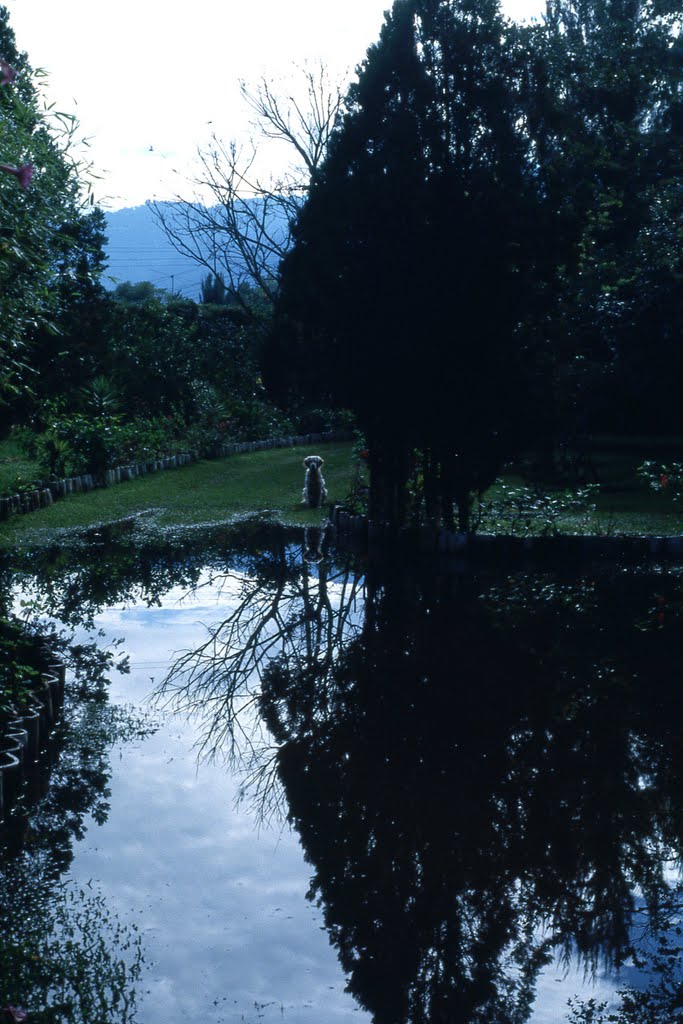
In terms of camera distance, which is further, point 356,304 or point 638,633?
point 356,304

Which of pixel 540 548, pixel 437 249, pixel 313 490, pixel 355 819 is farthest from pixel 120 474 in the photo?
pixel 355 819

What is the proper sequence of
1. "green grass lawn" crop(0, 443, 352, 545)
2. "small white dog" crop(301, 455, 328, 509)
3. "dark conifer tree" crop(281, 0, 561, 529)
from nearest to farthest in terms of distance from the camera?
"dark conifer tree" crop(281, 0, 561, 529) < "green grass lawn" crop(0, 443, 352, 545) < "small white dog" crop(301, 455, 328, 509)

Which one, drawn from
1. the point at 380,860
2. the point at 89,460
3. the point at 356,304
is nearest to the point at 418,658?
the point at 380,860

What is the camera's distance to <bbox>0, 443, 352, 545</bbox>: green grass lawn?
17.7 meters

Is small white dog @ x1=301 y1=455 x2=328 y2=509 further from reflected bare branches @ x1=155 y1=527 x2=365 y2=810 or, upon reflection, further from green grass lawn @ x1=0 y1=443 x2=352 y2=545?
reflected bare branches @ x1=155 y1=527 x2=365 y2=810

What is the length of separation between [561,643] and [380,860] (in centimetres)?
452

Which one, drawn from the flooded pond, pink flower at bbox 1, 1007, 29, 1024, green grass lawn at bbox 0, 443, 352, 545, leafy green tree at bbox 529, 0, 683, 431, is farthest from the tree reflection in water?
leafy green tree at bbox 529, 0, 683, 431

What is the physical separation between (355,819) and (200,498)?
1476 cm

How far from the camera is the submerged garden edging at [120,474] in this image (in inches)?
741

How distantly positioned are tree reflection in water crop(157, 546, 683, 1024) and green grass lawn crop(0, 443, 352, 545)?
20.9 ft

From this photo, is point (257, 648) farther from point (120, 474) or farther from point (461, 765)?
point (120, 474)

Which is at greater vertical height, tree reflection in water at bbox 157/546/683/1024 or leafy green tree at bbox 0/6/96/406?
leafy green tree at bbox 0/6/96/406

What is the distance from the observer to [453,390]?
555 inches

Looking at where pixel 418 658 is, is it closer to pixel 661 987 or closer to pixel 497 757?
pixel 497 757
